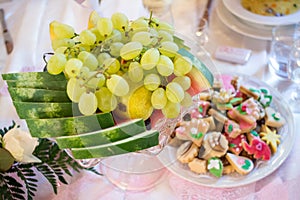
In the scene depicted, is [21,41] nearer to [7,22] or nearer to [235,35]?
[7,22]

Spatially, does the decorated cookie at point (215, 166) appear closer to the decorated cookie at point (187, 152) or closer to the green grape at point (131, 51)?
the decorated cookie at point (187, 152)

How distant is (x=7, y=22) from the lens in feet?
3.99

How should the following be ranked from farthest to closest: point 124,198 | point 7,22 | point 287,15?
point 7,22 → point 287,15 → point 124,198

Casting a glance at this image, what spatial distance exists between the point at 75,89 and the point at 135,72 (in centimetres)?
10

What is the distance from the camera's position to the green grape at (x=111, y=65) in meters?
0.65

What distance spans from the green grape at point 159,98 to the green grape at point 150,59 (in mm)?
38

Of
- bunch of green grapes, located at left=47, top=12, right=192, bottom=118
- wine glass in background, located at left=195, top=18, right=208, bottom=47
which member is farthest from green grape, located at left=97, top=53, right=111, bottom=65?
wine glass in background, located at left=195, top=18, right=208, bottom=47

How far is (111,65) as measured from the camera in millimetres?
648

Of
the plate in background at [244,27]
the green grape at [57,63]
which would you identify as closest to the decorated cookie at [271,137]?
the plate in background at [244,27]

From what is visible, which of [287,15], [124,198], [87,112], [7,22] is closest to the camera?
[87,112]

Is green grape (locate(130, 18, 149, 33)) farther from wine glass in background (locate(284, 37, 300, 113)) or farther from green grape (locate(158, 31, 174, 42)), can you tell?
wine glass in background (locate(284, 37, 300, 113))

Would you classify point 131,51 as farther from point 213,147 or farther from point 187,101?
point 213,147

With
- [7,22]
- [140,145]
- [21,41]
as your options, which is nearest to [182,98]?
[140,145]

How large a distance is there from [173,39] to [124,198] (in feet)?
1.08
